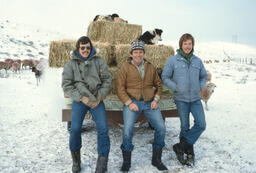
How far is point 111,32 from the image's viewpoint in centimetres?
511

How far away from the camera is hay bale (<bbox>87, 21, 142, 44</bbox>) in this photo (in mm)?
5023

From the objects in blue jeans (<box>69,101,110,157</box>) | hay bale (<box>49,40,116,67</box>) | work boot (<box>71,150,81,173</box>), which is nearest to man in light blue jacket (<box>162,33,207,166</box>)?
blue jeans (<box>69,101,110,157</box>)

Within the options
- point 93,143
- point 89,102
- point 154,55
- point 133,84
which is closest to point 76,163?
point 89,102

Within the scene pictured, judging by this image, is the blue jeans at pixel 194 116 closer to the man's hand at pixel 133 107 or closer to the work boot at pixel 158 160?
the work boot at pixel 158 160

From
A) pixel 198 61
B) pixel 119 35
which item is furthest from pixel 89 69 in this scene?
pixel 119 35

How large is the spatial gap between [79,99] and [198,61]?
1897 millimetres

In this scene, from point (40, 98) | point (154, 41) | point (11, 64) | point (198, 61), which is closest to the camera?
point (198, 61)

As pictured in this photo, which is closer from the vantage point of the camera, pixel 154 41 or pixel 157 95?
pixel 157 95

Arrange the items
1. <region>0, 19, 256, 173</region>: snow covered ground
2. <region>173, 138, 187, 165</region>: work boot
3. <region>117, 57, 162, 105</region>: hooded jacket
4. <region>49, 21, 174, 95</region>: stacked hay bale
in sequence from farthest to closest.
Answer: <region>49, 21, 174, 95</region>: stacked hay bale
<region>173, 138, 187, 165</region>: work boot
<region>0, 19, 256, 173</region>: snow covered ground
<region>117, 57, 162, 105</region>: hooded jacket

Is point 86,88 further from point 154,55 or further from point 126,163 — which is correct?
point 154,55

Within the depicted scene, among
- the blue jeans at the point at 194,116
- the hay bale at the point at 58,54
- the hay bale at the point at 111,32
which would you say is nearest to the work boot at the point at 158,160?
the blue jeans at the point at 194,116

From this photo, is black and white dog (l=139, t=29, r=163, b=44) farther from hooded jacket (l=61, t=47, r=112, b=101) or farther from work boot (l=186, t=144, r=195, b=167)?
work boot (l=186, t=144, r=195, b=167)

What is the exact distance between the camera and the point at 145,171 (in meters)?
3.13

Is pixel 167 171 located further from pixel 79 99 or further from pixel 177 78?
pixel 79 99
